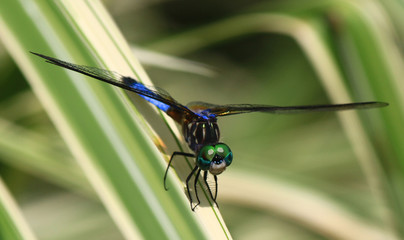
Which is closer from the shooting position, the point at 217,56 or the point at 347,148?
the point at 347,148

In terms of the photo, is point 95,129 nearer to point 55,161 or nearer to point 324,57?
→ point 55,161

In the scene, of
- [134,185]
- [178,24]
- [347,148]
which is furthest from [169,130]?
[178,24]

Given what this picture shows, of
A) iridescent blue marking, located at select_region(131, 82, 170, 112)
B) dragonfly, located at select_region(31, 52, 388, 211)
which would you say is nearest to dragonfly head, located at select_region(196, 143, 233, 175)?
dragonfly, located at select_region(31, 52, 388, 211)

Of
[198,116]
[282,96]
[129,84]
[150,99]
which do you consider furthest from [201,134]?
[282,96]

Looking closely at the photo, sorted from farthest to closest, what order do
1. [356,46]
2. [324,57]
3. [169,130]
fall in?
[324,57] < [356,46] < [169,130]

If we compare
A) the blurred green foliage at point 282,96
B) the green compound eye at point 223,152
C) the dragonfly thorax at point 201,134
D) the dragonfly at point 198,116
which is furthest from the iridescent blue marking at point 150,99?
the blurred green foliage at point 282,96

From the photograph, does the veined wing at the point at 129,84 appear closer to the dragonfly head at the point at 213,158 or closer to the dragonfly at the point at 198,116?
the dragonfly at the point at 198,116

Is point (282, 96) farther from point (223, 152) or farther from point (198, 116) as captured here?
point (223, 152)

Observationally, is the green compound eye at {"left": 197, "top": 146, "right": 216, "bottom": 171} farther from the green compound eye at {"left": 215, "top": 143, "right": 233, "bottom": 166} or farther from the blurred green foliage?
the blurred green foliage
